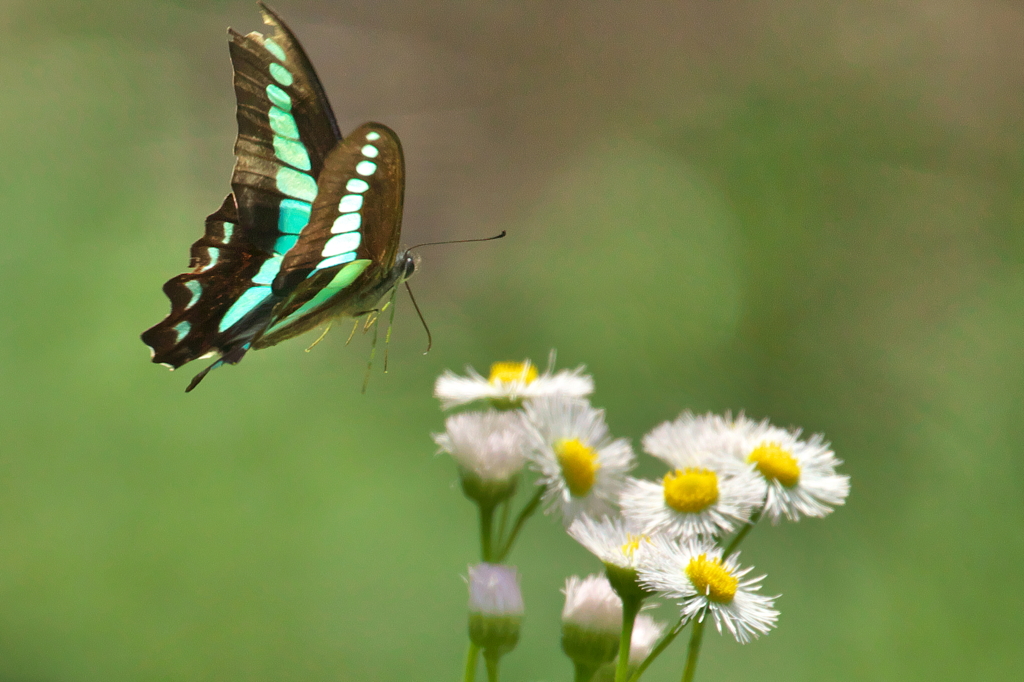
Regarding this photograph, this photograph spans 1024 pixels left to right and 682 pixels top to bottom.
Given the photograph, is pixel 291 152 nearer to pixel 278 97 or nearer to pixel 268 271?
pixel 278 97

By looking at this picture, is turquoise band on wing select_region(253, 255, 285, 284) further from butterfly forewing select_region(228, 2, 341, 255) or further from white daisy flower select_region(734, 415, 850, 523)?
white daisy flower select_region(734, 415, 850, 523)

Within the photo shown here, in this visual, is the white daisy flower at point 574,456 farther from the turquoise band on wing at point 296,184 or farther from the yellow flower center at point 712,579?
the turquoise band on wing at point 296,184

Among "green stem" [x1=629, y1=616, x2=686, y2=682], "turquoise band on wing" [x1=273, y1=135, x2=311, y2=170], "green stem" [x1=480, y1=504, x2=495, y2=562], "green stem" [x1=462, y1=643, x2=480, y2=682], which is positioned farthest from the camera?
"turquoise band on wing" [x1=273, y1=135, x2=311, y2=170]

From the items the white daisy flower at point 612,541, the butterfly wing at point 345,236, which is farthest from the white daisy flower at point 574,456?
the butterfly wing at point 345,236

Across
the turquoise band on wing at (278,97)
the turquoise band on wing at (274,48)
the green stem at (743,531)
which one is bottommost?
the green stem at (743,531)

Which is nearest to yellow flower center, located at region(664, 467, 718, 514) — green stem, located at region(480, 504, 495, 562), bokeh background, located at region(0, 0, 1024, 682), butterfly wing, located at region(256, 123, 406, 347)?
green stem, located at region(480, 504, 495, 562)
